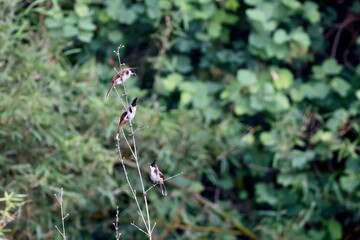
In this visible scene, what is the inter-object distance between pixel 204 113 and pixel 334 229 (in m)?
0.91

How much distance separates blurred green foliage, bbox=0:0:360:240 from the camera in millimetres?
4555

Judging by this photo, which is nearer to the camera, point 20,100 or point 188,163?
point 20,100

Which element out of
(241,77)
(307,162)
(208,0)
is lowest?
(307,162)

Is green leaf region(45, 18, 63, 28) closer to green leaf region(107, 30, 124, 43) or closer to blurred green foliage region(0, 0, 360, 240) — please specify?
blurred green foliage region(0, 0, 360, 240)

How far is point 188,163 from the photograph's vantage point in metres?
4.97

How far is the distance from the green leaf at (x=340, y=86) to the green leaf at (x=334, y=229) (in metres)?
0.68

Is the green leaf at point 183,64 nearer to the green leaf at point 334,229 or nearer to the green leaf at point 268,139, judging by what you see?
the green leaf at point 268,139

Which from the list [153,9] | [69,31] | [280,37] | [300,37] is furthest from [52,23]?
[300,37]

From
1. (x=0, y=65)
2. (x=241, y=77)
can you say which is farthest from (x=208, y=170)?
(x=0, y=65)

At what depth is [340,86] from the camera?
16.5ft

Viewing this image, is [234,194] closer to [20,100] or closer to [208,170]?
[208,170]

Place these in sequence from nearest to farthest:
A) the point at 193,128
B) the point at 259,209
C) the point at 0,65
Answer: the point at 0,65 < the point at 193,128 < the point at 259,209

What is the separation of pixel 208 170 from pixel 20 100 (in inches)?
45.2

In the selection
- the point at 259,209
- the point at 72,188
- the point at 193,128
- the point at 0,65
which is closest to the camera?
the point at 0,65
